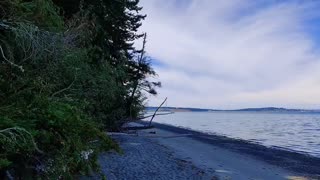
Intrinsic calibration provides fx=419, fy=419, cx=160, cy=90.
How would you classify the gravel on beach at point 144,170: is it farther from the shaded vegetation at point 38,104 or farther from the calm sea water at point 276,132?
the calm sea water at point 276,132

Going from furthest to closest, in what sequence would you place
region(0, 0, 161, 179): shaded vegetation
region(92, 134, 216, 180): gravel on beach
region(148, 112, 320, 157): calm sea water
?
1. region(148, 112, 320, 157): calm sea water
2. region(92, 134, 216, 180): gravel on beach
3. region(0, 0, 161, 179): shaded vegetation

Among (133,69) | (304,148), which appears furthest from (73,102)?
(304,148)

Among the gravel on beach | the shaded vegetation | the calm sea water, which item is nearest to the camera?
the shaded vegetation

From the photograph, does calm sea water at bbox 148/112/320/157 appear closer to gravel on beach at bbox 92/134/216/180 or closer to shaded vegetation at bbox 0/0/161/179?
gravel on beach at bbox 92/134/216/180

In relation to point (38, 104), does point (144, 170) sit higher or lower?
lower

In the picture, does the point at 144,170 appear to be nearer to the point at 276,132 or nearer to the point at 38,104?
the point at 38,104

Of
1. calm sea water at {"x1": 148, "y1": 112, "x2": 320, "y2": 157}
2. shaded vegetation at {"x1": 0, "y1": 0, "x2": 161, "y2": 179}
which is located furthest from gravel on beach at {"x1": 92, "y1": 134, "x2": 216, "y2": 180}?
calm sea water at {"x1": 148, "y1": 112, "x2": 320, "y2": 157}

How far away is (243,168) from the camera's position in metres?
19.2

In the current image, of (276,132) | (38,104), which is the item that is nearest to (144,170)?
(38,104)

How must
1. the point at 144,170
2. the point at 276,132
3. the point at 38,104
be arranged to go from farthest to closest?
the point at 276,132, the point at 144,170, the point at 38,104

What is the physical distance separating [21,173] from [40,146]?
0.53 meters

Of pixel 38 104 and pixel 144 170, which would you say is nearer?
pixel 38 104

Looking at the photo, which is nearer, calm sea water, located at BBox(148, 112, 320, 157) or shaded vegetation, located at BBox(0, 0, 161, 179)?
shaded vegetation, located at BBox(0, 0, 161, 179)

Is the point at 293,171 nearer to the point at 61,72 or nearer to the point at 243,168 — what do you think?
the point at 243,168
